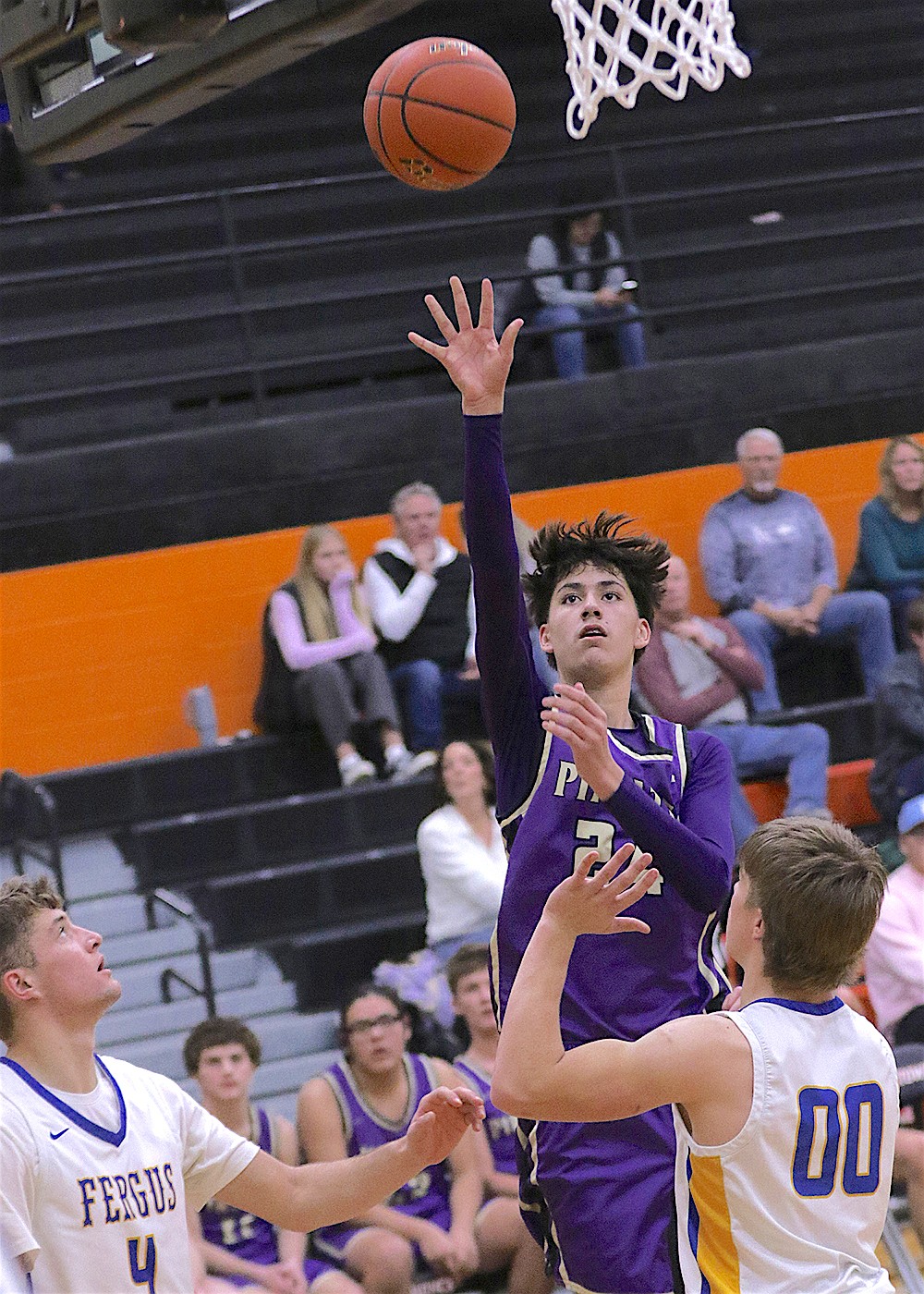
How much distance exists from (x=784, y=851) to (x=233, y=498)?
6.35 metres

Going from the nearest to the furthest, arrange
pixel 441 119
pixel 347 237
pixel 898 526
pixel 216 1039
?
pixel 441 119, pixel 216 1039, pixel 898 526, pixel 347 237

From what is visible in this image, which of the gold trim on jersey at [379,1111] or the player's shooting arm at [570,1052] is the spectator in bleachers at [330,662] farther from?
the player's shooting arm at [570,1052]

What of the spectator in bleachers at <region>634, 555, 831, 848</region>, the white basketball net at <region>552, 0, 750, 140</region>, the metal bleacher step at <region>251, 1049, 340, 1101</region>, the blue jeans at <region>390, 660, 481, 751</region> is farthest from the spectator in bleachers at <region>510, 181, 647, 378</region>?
the metal bleacher step at <region>251, 1049, 340, 1101</region>

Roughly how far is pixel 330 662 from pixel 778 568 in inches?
84.3

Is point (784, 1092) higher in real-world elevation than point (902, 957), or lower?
higher

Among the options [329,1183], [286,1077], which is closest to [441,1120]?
[329,1183]

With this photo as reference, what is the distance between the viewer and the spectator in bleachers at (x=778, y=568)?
8508 mm

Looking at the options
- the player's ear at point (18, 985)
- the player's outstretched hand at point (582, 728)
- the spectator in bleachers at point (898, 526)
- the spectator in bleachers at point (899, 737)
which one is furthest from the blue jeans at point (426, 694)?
the player's outstretched hand at point (582, 728)

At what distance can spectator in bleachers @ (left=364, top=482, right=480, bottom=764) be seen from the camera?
7980 mm

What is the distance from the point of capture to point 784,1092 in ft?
8.70

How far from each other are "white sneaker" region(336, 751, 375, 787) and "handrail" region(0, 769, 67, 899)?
46.3 inches

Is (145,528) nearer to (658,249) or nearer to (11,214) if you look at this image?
(11,214)

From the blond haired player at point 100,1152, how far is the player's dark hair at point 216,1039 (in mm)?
2393

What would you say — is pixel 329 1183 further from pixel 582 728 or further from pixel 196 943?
pixel 196 943
